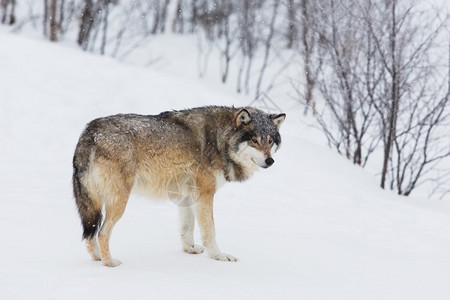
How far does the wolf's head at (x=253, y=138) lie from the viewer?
5680 millimetres

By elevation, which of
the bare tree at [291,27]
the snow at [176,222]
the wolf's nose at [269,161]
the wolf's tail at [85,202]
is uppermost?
the bare tree at [291,27]

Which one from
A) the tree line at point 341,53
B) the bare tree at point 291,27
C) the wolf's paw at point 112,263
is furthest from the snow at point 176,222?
the bare tree at point 291,27

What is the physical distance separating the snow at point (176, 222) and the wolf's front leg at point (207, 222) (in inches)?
6.1

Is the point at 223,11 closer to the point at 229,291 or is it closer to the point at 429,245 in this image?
the point at 429,245

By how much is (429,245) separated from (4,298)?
218 inches

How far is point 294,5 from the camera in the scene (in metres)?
20.1

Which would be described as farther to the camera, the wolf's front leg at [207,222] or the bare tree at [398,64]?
the bare tree at [398,64]

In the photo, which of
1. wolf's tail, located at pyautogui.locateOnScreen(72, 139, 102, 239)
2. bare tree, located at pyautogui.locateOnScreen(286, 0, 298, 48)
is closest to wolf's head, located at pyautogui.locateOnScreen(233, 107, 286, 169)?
wolf's tail, located at pyautogui.locateOnScreen(72, 139, 102, 239)

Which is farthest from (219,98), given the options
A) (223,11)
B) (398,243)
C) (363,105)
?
(223,11)

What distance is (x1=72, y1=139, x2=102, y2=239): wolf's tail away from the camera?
500 centimetres

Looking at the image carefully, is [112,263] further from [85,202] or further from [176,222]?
[176,222]

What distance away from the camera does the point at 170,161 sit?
5.55 m

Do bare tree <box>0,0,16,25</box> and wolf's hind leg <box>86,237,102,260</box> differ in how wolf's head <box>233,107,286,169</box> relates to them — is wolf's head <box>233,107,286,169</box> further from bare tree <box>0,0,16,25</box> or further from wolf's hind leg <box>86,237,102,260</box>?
bare tree <box>0,0,16,25</box>

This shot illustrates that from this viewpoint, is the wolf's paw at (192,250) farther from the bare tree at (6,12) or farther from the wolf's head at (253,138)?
the bare tree at (6,12)
